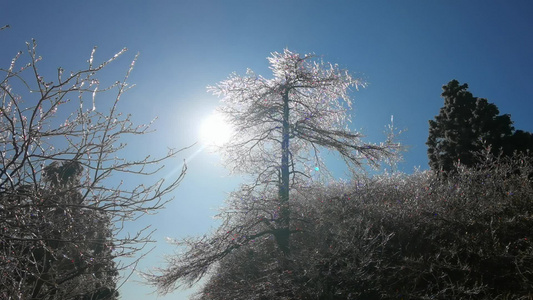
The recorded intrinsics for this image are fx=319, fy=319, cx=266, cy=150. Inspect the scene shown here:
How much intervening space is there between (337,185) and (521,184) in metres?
7.04

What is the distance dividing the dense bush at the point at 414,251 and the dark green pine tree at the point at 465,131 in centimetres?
512

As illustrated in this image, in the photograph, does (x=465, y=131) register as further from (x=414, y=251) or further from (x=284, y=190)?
(x=284, y=190)

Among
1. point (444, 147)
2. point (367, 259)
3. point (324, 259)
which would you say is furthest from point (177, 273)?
point (444, 147)

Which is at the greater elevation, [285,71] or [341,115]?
[285,71]

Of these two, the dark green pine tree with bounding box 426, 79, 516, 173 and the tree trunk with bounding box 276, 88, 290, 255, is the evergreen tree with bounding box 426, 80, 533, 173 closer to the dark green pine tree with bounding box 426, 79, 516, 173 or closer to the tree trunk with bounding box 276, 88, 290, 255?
the dark green pine tree with bounding box 426, 79, 516, 173

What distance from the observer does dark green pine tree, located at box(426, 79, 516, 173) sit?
14727 mm

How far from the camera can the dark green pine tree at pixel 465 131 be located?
1473 centimetres

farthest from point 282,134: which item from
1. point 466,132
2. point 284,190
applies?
point 466,132

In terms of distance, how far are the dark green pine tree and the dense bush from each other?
512cm

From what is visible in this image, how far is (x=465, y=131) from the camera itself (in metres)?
16.0

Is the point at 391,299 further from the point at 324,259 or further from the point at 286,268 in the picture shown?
the point at 286,268

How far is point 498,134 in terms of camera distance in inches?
589

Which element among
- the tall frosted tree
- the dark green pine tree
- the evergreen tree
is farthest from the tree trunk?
the dark green pine tree

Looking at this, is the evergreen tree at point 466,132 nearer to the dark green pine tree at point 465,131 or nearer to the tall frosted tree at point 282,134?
the dark green pine tree at point 465,131
